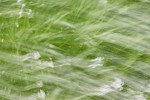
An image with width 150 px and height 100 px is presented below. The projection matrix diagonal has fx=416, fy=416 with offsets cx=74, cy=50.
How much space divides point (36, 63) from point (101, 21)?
31cm

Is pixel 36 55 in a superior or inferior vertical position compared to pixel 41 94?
superior

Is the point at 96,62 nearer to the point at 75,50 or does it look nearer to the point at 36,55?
the point at 75,50

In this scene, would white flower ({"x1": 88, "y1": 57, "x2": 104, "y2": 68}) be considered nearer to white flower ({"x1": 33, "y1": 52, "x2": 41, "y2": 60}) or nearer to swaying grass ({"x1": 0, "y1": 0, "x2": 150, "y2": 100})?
swaying grass ({"x1": 0, "y1": 0, "x2": 150, "y2": 100})

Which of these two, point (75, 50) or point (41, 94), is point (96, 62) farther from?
point (41, 94)

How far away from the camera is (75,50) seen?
161cm

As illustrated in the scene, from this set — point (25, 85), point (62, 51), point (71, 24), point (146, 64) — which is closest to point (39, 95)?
point (25, 85)

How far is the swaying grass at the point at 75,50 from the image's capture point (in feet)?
5.01

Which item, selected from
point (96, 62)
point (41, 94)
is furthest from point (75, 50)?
point (41, 94)

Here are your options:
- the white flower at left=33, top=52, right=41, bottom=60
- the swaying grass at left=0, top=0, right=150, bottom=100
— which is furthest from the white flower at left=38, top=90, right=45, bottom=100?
the white flower at left=33, top=52, right=41, bottom=60

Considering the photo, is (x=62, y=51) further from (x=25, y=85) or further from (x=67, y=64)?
(x=25, y=85)

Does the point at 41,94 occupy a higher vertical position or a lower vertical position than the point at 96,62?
lower

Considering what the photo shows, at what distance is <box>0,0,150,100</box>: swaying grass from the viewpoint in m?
1.53

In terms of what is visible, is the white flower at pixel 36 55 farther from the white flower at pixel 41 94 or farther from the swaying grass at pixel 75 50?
the white flower at pixel 41 94

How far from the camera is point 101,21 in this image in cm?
159
